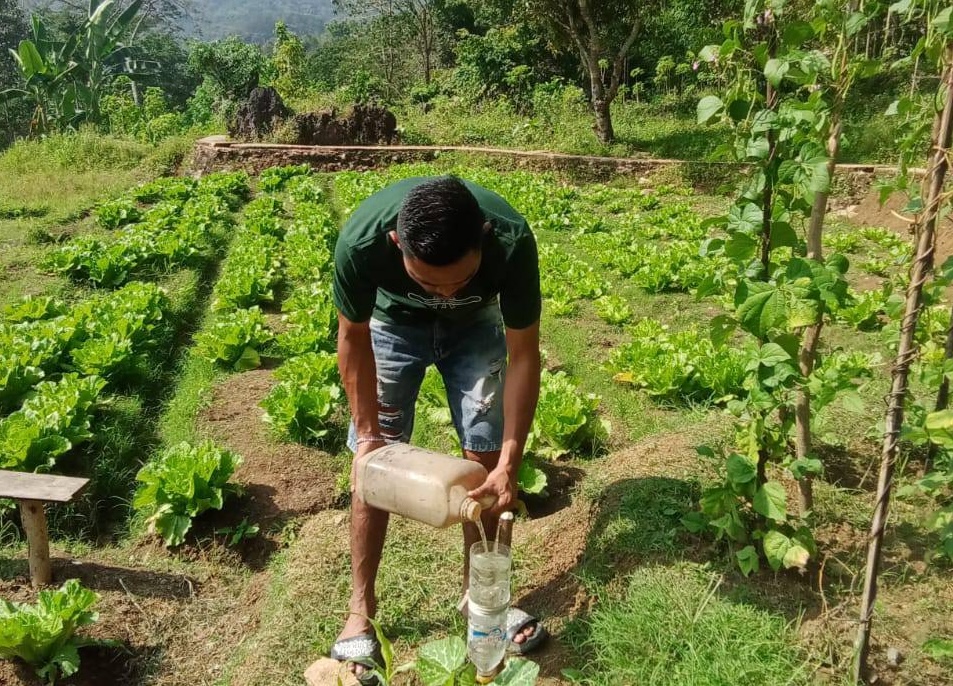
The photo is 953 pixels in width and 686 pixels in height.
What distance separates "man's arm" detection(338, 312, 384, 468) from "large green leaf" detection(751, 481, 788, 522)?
4.82 feet

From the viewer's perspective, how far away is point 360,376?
2734 mm

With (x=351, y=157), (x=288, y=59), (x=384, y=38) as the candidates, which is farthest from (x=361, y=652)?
(x=384, y=38)

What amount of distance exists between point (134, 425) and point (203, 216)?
6.96 metres

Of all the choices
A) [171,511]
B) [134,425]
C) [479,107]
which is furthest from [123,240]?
[479,107]

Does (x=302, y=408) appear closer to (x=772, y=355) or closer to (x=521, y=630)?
(x=521, y=630)

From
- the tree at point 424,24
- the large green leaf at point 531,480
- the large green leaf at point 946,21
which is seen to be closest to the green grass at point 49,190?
the large green leaf at point 531,480

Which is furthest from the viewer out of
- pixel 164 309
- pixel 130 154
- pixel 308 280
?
pixel 130 154

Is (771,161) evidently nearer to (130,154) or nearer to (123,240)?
(123,240)

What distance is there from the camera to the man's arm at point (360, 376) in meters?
2.68

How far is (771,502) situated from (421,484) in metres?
1.35

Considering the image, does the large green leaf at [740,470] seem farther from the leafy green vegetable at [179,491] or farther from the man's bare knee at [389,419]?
the leafy green vegetable at [179,491]

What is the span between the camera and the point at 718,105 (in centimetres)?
248

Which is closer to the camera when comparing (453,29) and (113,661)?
(113,661)

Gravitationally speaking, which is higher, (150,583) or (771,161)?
(771,161)
